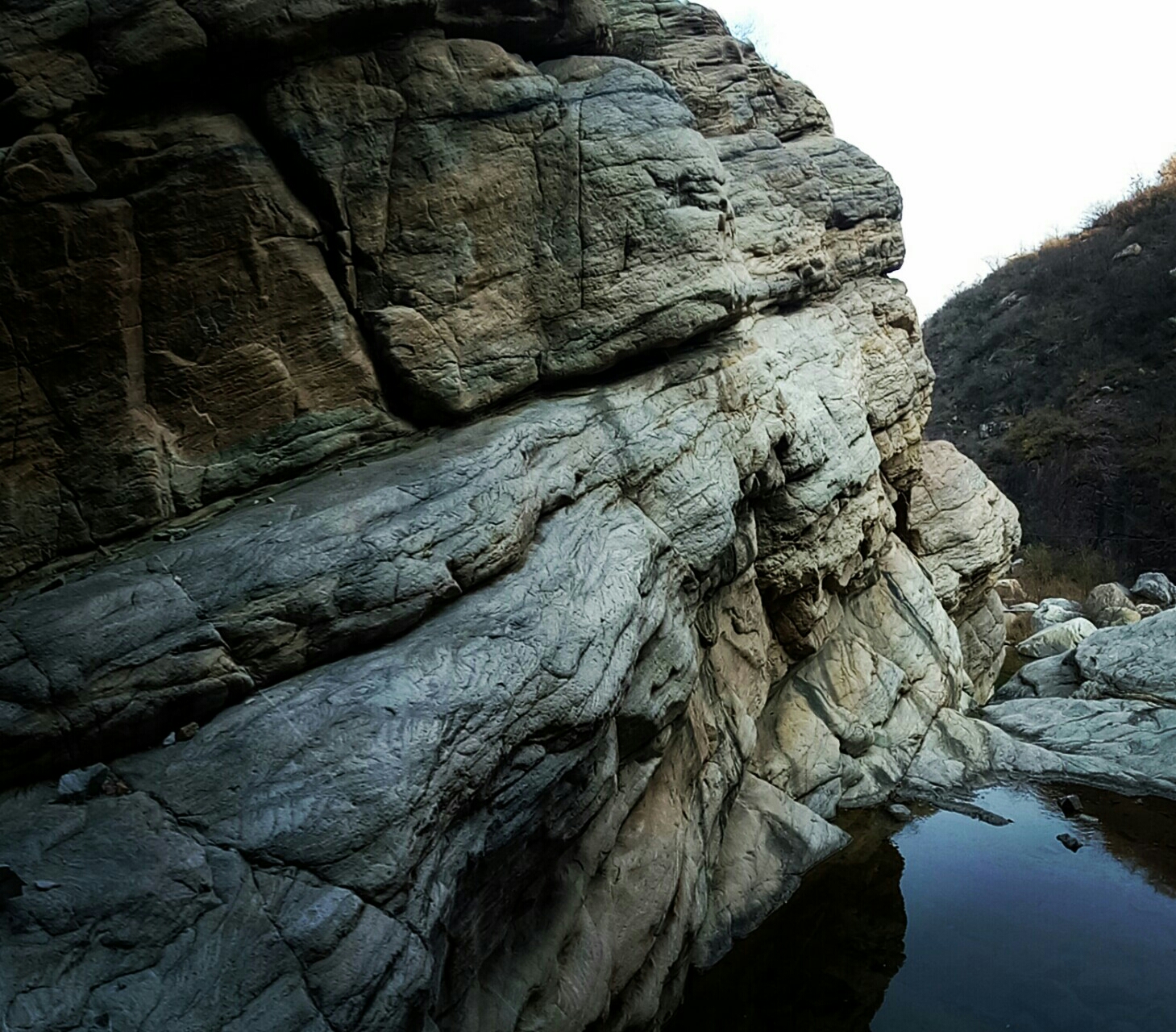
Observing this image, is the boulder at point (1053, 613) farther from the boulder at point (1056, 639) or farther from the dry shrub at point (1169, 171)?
the dry shrub at point (1169, 171)

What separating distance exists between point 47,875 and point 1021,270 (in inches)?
1882

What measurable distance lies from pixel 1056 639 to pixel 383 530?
694 inches

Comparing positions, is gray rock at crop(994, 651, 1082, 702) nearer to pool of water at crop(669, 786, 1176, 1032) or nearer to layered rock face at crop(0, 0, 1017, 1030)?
pool of water at crop(669, 786, 1176, 1032)

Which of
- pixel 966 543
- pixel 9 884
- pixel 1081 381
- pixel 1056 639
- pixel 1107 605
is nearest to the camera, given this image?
pixel 9 884

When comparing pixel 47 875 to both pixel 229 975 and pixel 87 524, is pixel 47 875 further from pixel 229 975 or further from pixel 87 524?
pixel 87 524

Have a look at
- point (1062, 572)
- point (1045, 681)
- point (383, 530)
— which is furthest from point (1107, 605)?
point (383, 530)

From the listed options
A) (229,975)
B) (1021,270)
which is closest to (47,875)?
(229,975)

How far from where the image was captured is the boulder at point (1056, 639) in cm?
1922

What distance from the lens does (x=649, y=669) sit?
24.1ft

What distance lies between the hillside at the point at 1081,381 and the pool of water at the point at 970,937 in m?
21.4

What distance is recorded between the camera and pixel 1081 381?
3441 cm

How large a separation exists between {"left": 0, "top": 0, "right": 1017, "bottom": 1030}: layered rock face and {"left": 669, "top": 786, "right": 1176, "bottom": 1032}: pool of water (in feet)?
1.84

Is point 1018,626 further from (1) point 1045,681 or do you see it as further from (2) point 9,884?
(2) point 9,884

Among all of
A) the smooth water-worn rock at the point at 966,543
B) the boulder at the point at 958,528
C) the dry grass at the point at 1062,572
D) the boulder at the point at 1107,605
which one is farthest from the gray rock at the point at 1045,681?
the dry grass at the point at 1062,572
